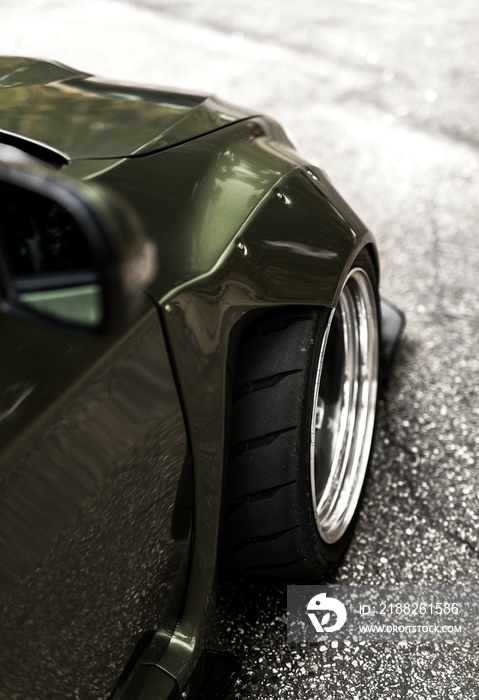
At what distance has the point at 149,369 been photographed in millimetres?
1322

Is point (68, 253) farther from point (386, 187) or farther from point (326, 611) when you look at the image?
point (386, 187)

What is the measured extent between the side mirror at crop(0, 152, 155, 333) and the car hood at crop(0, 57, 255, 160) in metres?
Result: 0.40

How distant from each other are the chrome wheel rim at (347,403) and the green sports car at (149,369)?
32 millimetres

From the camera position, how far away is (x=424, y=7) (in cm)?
673

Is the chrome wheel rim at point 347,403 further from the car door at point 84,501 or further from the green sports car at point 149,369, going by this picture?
the car door at point 84,501

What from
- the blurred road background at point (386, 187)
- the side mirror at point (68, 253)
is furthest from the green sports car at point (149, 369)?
the blurred road background at point (386, 187)

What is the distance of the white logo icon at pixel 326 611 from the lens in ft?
6.91

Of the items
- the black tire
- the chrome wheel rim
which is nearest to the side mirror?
the black tire

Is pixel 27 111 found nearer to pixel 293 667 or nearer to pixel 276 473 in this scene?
pixel 276 473

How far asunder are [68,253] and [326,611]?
1.46 meters

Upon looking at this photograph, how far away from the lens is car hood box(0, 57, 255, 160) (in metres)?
1.42

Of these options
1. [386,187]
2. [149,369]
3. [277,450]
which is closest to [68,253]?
[149,369]

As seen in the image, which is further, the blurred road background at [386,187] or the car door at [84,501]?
the blurred road background at [386,187]

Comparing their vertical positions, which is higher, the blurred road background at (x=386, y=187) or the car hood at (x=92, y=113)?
the car hood at (x=92, y=113)
